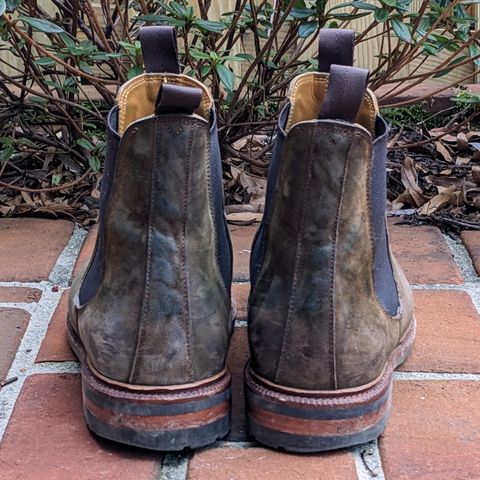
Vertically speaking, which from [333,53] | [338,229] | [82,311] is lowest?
[82,311]

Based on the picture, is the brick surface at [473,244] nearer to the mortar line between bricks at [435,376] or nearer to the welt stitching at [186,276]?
the mortar line between bricks at [435,376]

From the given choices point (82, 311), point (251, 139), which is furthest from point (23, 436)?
point (251, 139)

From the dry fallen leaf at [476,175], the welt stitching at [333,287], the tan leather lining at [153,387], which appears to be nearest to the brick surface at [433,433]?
the welt stitching at [333,287]

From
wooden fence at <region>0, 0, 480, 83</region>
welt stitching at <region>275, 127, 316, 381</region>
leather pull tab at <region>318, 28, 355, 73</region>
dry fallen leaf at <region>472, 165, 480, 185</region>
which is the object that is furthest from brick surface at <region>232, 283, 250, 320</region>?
wooden fence at <region>0, 0, 480, 83</region>

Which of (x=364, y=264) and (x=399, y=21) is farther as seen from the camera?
(x=399, y=21)

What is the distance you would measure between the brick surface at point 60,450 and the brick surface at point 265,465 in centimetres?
6

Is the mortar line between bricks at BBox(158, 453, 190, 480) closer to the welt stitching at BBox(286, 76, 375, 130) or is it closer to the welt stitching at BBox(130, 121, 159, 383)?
the welt stitching at BBox(130, 121, 159, 383)

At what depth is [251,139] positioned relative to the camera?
1.90 metres

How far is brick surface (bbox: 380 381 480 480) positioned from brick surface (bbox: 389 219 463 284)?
384mm

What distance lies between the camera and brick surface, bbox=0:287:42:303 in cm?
139

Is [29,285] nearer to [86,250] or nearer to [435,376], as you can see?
[86,250]

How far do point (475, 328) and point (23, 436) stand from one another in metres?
0.71

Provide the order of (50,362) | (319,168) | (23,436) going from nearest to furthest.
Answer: (319,168) < (23,436) < (50,362)

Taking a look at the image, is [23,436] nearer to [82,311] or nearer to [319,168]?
[82,311]
